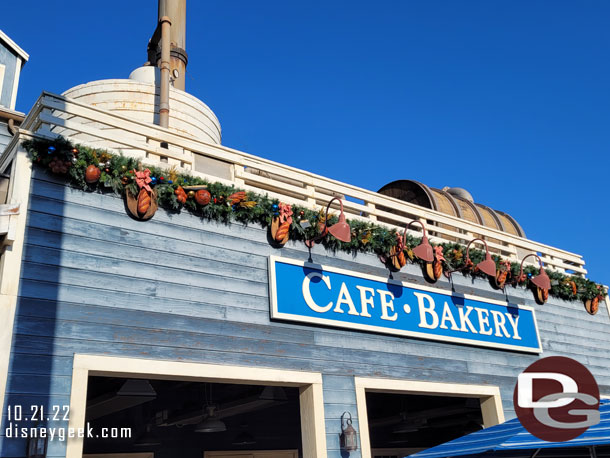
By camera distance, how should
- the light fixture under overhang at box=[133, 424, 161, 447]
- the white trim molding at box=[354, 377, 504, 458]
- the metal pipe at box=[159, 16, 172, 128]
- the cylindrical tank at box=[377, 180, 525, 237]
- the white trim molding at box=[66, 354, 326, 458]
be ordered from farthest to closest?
the cylindrical tank at box=[377, 180, 525, 237] → the metal pipe at box=[159, 16, 172, 128] → the light fixture under overhang at box=[133, 424, 161, 447] → the white trim molding at box=[354, 377, 504, 458] → the white trim molding at box=[66, 354, 326, 458]

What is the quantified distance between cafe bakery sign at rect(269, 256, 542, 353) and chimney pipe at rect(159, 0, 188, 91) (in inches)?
338

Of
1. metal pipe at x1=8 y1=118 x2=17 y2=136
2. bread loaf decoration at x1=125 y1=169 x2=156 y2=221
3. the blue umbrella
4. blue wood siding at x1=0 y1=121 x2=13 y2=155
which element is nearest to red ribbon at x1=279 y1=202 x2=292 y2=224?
bread loaf decoration at x1=125 y1=169 x2=156 y2=221

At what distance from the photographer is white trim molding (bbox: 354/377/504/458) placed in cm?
895

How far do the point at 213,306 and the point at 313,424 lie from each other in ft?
7.05

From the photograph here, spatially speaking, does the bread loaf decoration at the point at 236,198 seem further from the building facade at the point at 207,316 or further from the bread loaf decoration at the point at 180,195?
the bread loaf decoration at the point at 180,195

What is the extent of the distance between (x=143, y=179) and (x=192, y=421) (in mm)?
5491

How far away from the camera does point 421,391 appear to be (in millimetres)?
9805

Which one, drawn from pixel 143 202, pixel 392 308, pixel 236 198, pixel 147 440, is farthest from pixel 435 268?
pixel 147 440

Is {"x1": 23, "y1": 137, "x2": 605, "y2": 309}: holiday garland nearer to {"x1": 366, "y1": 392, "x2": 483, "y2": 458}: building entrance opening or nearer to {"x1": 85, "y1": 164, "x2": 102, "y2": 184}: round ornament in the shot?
{"x1": 85, "y1": 164, "x2": 102, "y2": 184}: round ornament

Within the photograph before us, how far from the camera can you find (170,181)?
827cm

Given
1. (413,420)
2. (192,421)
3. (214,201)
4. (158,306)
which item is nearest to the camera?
(158,306)

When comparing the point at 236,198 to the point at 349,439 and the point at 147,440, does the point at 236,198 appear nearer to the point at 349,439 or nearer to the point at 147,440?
the point at 349,439

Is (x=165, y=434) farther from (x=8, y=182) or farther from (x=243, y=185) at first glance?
(x=8, y=182)

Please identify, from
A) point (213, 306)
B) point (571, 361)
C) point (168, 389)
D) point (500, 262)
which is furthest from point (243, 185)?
point (571, 361)
